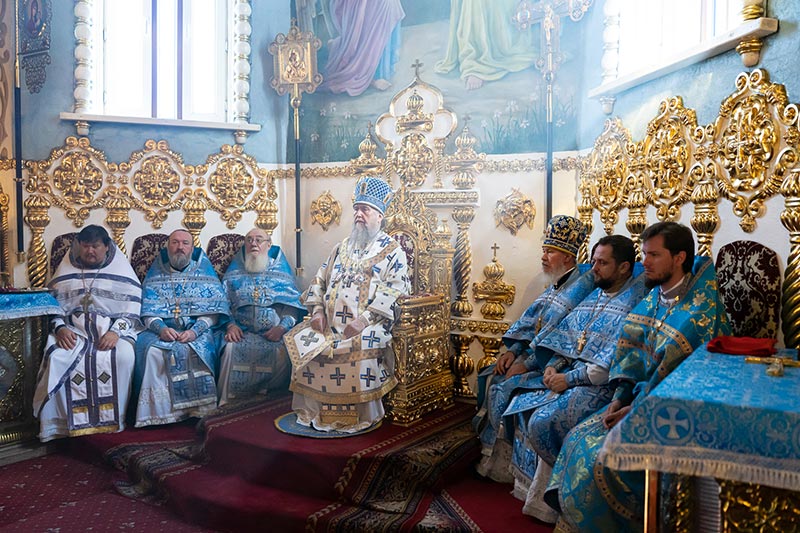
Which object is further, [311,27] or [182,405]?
[311,27]

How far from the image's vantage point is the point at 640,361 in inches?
136

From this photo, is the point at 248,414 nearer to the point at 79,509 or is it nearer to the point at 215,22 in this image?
the point at 79,509

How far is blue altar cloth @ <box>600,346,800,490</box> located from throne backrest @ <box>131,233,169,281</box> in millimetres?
5320

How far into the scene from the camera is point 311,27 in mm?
7289

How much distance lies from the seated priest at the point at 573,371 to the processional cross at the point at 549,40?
164cm

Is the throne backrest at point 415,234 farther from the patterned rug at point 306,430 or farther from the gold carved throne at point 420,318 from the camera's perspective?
the patterned rug at point 306,430

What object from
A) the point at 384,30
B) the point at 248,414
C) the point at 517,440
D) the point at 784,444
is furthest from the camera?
the point at 384,30

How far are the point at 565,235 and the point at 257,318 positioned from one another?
10.1 feet

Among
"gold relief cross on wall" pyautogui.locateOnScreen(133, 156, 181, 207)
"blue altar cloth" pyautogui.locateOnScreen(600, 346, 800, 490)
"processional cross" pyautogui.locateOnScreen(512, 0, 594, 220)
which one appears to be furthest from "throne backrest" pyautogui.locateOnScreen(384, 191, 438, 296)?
"blue altar cloth" pyautogui.locateOnScreen(600, 346, 800, 490)

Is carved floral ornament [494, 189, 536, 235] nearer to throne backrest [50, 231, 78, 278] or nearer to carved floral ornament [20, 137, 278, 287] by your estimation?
carved floral ornament [20, 137, 278, 287]

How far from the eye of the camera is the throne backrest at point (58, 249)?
247 inches

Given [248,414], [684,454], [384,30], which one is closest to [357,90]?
[384,30]

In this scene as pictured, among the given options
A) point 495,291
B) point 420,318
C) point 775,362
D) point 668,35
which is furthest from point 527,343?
point 668,35

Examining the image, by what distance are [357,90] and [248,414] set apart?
3436 mm
